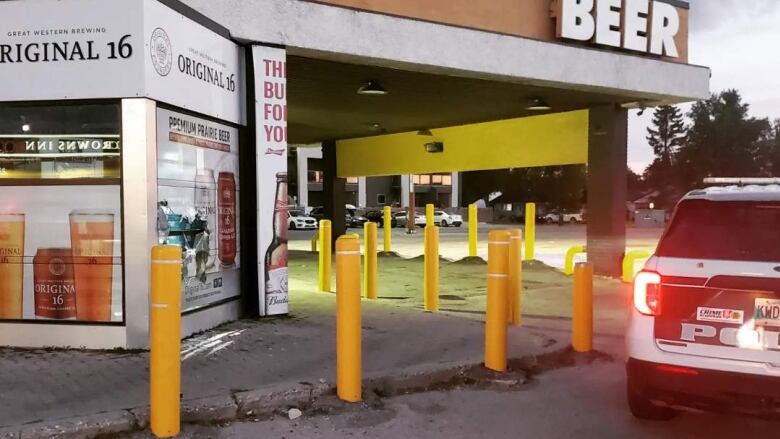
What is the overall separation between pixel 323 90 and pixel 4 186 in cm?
683

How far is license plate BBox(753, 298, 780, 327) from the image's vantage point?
163 inches

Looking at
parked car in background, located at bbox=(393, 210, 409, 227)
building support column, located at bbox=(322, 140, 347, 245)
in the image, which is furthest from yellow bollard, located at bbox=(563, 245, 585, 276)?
parked car in background, located at bbox=(393, 210, 409, 227)

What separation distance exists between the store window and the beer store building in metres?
0.01

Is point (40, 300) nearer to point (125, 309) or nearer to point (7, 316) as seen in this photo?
point (7, 316)

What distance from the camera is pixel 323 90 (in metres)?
12.9

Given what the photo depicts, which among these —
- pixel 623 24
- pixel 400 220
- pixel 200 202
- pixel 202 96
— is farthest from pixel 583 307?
pixel 400 220

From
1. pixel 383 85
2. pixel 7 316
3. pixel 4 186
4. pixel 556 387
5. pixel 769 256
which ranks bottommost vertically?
pixel 556 387

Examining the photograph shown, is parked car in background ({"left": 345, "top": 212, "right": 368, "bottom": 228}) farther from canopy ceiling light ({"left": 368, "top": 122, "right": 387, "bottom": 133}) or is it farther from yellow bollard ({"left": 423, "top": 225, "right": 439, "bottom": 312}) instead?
yellow bollard ({"left": 423, "top": 225, "right": 439, "bottom": 312})

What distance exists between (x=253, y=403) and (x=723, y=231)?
360 cm

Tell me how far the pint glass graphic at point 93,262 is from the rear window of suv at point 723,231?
505 centimetres

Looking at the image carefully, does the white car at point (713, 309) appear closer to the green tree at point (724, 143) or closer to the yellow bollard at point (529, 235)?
the yellow bollard at point (529, 235)

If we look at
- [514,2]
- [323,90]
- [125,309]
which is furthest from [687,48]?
[125,309]

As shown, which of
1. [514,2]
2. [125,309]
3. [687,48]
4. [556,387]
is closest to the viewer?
[556,387]

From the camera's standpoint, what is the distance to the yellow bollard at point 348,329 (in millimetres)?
5508
